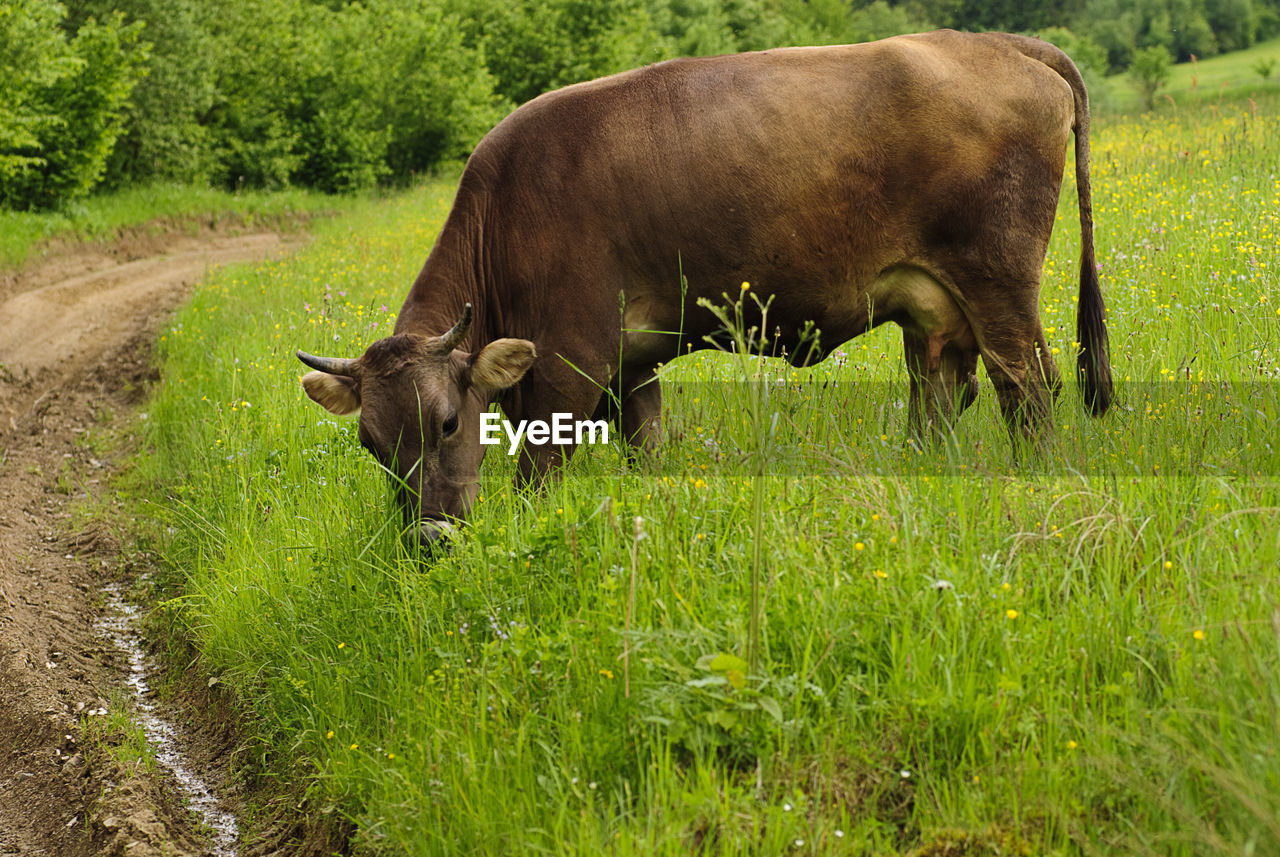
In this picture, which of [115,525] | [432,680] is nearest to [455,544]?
[432,680]

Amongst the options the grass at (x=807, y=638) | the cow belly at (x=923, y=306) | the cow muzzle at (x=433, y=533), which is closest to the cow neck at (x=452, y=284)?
the grass at (x=807, y=638)

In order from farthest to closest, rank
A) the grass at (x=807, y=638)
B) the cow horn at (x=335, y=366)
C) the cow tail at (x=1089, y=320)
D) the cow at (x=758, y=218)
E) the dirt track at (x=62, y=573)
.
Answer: the cow tail at (x=1089, y=320) → the cow at (x=758, y=218) → the cow horn at (x=335, y=366) → the dirt track at (x=62, y=573) → the grass at (x=807, y=638)

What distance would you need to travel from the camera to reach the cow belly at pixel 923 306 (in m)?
5.72

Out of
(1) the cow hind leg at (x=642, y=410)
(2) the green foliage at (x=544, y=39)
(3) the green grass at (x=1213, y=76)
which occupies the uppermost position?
(1) the cow hind leg at (x=642, y=410)

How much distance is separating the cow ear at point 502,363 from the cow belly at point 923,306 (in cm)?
176

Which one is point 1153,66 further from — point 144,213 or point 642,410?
point 642,410

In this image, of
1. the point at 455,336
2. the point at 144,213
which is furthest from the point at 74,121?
the point at 455,336

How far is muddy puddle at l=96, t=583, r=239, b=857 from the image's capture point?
432cm

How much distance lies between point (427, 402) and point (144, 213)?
56.9 ft

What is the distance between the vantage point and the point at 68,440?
9062 millimetres

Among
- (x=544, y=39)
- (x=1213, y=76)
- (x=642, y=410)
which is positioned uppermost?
(x=642, y=410)

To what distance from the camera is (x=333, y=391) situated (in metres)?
5.39

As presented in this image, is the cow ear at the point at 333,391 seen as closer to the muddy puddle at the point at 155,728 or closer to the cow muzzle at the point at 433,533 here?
the cow muzzle at the point at 433,533

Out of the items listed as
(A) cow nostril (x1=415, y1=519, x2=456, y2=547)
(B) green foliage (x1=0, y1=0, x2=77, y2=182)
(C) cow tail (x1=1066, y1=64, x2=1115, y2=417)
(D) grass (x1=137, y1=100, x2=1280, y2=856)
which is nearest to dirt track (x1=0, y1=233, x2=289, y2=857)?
(D) grass (x1=137, y1=100, x2=1280, y2=856)
